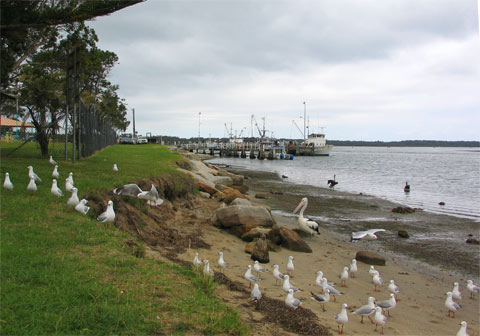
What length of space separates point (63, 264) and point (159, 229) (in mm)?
5150

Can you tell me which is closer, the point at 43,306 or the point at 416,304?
the point at 43,306

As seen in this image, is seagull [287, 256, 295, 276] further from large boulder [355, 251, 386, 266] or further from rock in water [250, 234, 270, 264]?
large boulder [355, 251, 386, 266]

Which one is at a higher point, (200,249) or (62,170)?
(62,170)

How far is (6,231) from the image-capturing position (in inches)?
293

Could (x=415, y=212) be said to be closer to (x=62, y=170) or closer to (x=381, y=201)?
(x=381, y=201)

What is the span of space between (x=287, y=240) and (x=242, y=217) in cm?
215

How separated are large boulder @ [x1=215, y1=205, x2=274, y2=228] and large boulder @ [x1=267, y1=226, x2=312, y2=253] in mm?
1246

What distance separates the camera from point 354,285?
1063 cm

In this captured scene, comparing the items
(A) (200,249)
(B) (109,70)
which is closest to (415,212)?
(A) (200,249)

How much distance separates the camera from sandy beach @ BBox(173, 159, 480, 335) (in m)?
7.51

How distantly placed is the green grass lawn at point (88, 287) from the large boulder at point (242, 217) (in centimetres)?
637

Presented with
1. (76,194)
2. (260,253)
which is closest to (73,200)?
(76,194)

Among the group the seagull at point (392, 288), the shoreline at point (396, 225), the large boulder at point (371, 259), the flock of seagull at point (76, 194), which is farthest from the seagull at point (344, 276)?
the flock of seagull at point (76, 194)

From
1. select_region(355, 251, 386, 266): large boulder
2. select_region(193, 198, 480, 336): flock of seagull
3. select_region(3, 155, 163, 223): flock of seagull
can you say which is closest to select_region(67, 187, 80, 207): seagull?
select_region(3, 155, 163, 223): flock of seagull
